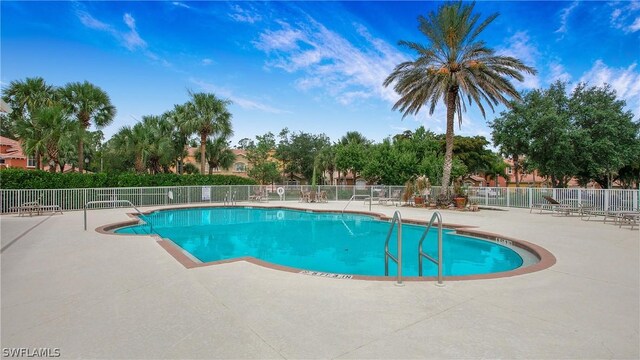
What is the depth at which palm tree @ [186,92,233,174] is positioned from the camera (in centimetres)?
2872

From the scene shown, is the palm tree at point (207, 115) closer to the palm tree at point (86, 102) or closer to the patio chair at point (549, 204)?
the palm tree at point (86, 102)

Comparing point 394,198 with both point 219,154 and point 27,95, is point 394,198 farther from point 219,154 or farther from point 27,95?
point 27,95

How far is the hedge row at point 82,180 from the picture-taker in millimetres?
15008

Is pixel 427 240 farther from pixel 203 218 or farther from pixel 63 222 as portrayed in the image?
pixel 63 222

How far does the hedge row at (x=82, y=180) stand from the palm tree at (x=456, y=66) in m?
15.7

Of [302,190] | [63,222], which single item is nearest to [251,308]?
[63,222]

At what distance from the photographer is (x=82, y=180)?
688 inches

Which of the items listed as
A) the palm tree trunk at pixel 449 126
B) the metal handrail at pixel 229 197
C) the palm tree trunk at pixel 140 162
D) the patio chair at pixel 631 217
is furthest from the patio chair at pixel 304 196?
the patio chair at pixel 631 217

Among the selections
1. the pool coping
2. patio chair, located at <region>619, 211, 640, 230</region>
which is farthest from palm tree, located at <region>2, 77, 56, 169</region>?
patio chair, located at <region>619, 211, 640, 230</region>

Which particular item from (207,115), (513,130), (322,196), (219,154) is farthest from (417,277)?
(219,154)

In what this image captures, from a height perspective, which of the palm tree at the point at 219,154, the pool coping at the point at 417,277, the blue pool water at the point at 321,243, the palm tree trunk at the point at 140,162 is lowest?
the blue pool water at the point at 321,243

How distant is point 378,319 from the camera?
350 cm

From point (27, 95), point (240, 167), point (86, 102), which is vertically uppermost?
point (27, 95)

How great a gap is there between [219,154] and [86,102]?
13.5 m
